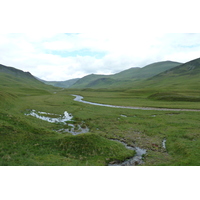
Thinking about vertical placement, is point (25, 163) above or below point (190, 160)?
above

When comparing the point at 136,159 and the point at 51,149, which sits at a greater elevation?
the point at 51,149

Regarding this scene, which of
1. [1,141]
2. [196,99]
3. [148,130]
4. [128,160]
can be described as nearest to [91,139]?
[128,160]

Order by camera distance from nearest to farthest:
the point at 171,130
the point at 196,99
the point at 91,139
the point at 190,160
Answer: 1. the point at 190,160
2. the point at 91,139
3. the point at 171,130
4. the point at 196,99

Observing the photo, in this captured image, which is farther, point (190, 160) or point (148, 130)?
point (148, 130)

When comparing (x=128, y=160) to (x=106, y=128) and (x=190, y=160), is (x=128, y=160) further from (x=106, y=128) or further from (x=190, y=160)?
(x=106, y=128)

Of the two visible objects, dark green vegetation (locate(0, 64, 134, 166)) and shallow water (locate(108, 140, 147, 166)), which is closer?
dark green vegetation (locate(0, 64, 134, 166))

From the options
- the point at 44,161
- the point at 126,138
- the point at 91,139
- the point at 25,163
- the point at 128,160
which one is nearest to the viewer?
the point at 25,163

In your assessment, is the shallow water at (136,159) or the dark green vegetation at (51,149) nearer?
the dark green vegetation at (51,149)

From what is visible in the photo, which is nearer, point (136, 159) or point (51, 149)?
point (136, 159)

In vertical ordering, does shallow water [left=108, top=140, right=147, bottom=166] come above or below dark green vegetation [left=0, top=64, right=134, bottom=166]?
below

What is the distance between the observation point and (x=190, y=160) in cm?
1859

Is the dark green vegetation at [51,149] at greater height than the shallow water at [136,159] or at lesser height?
greater

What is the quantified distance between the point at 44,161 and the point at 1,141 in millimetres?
8870

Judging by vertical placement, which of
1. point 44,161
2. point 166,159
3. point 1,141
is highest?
A: point 1,141
